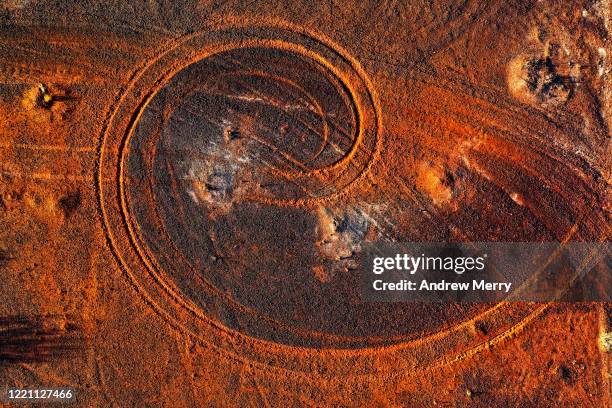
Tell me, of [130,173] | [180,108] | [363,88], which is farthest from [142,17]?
[363,88]

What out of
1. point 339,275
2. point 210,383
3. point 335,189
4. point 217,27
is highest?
point 217,27

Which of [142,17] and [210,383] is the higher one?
[142,17]

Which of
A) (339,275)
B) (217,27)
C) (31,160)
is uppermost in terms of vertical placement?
(217,27)

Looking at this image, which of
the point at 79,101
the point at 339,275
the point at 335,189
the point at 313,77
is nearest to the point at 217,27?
the point at 313,77

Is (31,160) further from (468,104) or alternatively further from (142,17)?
(468,104)

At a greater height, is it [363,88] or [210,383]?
[363,88]

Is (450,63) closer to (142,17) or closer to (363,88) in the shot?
(363,88)

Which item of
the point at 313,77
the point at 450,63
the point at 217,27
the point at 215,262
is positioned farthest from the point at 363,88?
the point at 215,262

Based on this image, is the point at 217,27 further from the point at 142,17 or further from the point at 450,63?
the point at 450,63
